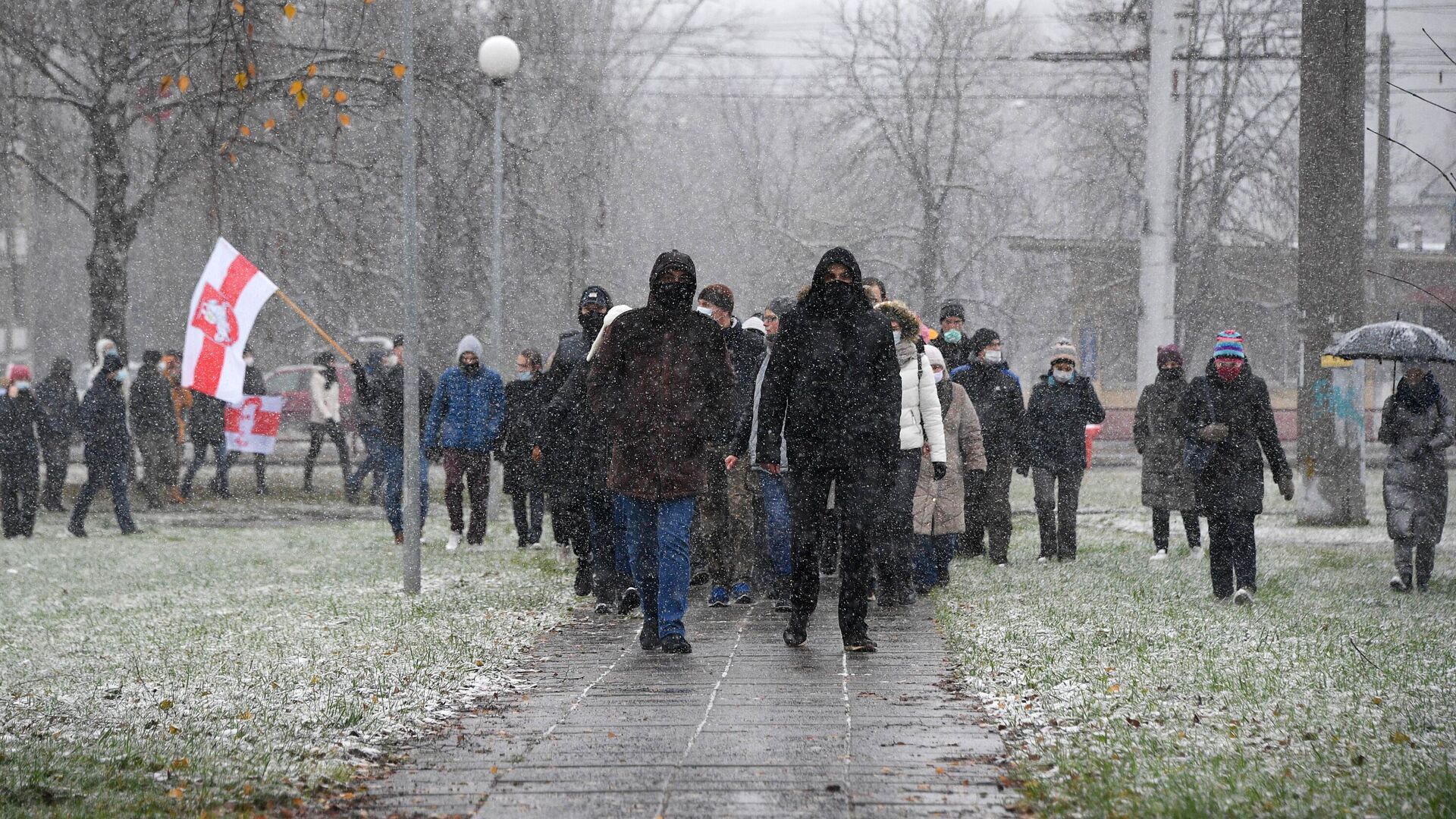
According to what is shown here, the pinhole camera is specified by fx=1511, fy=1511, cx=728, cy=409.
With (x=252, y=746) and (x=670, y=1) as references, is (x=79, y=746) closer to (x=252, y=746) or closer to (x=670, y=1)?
(x=252, y=746)

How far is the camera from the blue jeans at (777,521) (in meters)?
9.20

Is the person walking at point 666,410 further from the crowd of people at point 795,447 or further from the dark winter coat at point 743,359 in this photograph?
the dark winter coat at point 743,359

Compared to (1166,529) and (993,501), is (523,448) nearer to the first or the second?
(993,501)

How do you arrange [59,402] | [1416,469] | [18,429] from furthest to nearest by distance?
[59,402] < [18,429] < [1416,469]

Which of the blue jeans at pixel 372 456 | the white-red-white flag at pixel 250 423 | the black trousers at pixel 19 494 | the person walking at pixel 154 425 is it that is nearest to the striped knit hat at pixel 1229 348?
the blue jeans at pixel 372 456

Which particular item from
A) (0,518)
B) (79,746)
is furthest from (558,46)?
(79,746)

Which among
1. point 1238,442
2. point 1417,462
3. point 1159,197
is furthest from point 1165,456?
point 1159,197

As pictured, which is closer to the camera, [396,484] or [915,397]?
[915,397]

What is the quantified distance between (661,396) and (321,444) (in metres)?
16.2

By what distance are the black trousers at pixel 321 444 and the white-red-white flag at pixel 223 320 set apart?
745cm

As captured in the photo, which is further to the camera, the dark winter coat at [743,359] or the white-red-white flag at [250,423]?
the white-red-white flag at [250,423]

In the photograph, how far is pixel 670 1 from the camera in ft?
104

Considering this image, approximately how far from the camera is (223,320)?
41.3 ft

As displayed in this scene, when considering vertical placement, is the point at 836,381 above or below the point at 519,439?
above
